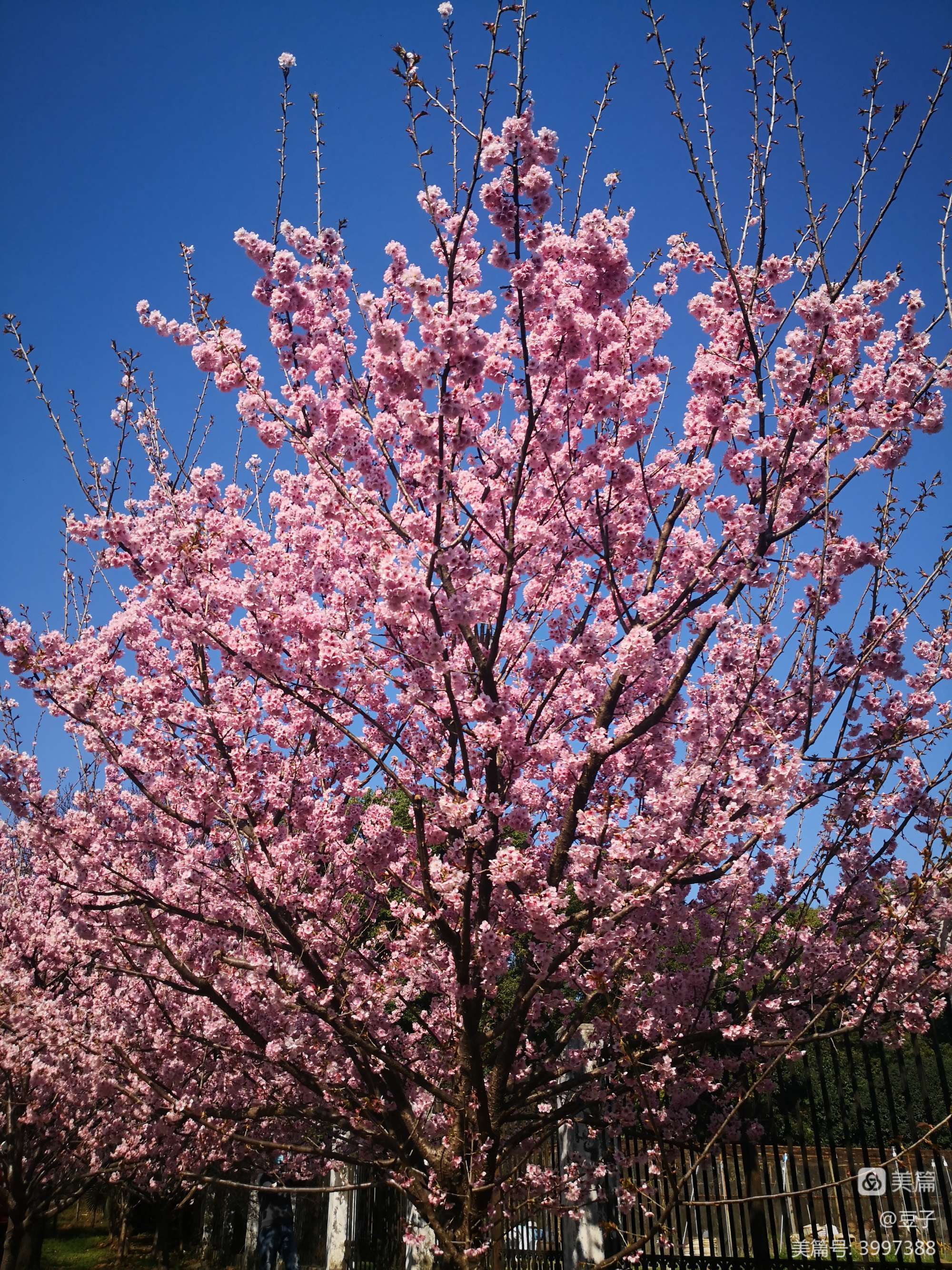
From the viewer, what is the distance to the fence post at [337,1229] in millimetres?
16438

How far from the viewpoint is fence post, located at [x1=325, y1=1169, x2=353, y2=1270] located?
53.9 ft

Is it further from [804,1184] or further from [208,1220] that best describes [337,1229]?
[804,1184]

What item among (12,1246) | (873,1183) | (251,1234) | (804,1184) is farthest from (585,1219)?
(251,1234)

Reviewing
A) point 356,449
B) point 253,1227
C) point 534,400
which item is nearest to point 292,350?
point 356,449

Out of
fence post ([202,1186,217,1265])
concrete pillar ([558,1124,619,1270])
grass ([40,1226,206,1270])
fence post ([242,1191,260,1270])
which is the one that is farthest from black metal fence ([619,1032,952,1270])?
fence post ([202,1186,217,1265])

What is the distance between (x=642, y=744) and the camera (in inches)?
272

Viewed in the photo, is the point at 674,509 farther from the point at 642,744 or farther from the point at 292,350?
the point at 292,350

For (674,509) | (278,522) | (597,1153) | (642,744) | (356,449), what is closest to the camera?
(356,449)

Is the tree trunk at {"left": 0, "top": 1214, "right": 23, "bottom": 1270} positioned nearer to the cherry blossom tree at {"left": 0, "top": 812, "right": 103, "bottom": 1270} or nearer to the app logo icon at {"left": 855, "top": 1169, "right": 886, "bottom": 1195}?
the cherry blossom tree at {"left": 0, "top": 812, "right": 103, "bottom": 1270}

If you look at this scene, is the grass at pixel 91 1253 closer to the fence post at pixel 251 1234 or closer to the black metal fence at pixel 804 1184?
the fence post at pixel 251 1234

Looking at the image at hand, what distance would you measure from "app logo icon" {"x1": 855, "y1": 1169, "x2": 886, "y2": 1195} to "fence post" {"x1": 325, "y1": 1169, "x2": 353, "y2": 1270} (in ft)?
42.1

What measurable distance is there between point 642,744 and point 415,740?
1.96m

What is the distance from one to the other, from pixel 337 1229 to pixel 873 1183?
14.6 metres

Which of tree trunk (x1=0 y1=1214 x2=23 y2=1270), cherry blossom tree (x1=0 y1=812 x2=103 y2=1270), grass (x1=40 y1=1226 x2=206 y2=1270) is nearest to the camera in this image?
cherry blossom tree (x1=0 y1=812 x2=103 y2=1270)
